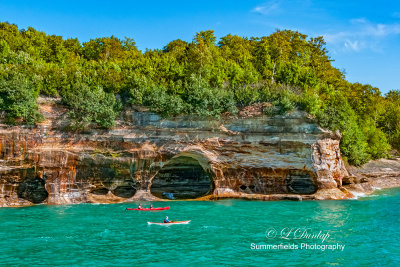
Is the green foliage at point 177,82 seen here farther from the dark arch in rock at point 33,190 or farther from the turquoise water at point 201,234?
the turquoise water at point 201,234

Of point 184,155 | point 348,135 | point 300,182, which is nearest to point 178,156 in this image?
point 184,155

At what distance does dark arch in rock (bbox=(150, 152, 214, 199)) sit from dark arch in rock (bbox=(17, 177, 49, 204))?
10.2 metres

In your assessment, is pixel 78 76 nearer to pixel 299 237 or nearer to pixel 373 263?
pixel 299 237

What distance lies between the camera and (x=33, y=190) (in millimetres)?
30500

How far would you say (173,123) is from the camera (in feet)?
107

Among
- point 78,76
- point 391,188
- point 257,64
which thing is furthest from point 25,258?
point 391,188

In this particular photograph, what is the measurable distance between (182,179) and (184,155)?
3.55 meters

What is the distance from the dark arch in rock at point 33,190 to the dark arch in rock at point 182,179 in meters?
10.2

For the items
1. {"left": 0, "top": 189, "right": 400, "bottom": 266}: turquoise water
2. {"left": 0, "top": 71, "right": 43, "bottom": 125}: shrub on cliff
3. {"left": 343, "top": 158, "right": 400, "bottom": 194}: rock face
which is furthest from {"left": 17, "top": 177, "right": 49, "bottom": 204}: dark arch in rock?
{"left": 343, "top": 158, "right": 400, "bottom": 194}: rock face

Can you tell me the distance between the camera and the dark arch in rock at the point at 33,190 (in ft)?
97.6

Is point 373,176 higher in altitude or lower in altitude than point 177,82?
lower

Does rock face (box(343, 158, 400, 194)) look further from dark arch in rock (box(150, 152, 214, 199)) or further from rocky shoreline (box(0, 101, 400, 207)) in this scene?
dark arch in rock (box(150, 152, 214, 199))

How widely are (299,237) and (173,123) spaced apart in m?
17.0

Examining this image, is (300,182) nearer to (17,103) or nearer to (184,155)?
(184,155)
